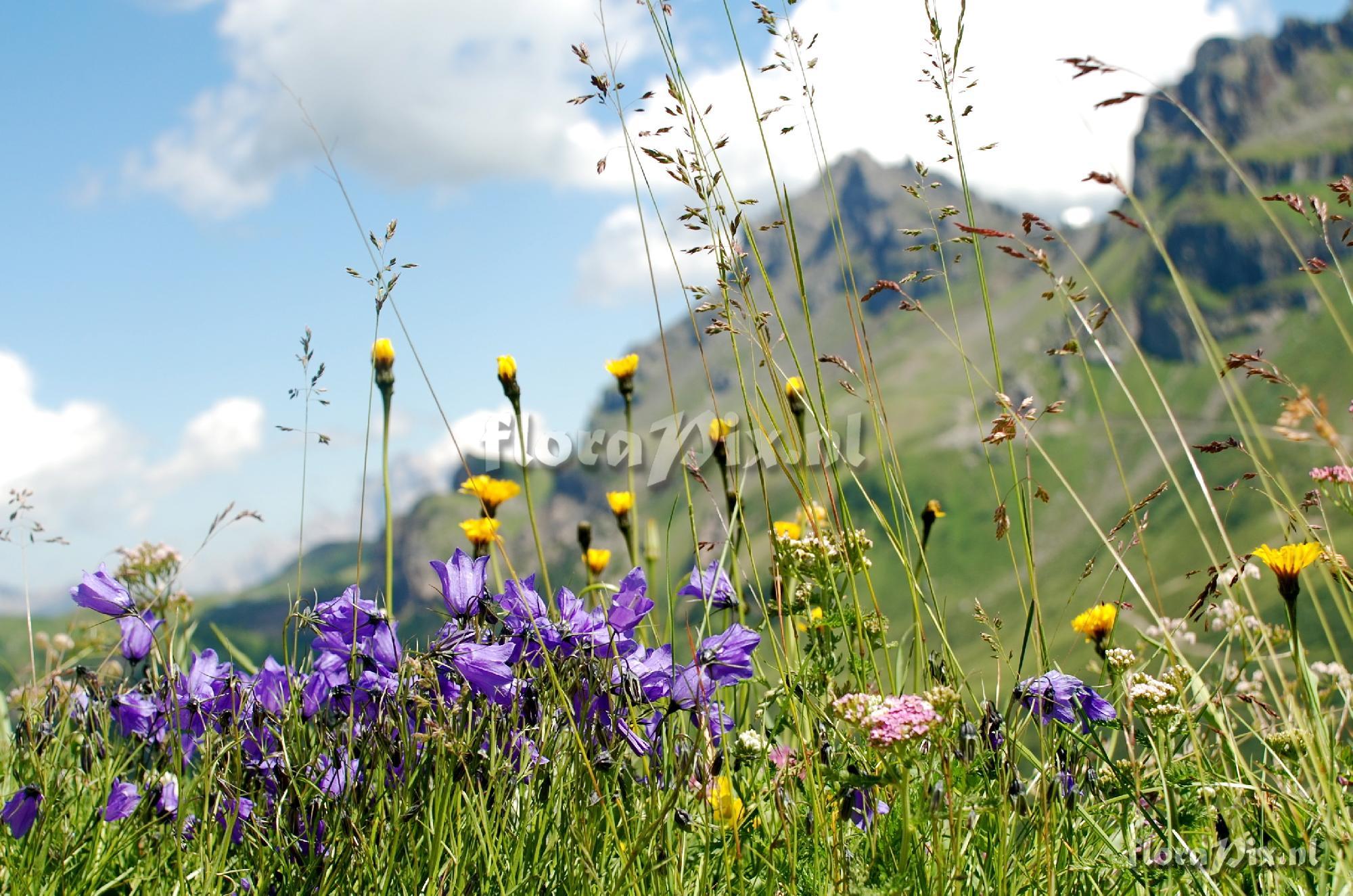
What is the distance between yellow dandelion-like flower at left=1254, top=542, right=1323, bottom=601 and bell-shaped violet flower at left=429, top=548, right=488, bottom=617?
1.72 meters

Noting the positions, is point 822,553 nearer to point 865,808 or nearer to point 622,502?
point 865,808

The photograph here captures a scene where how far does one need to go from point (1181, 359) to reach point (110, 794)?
224 m

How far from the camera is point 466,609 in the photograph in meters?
2.15

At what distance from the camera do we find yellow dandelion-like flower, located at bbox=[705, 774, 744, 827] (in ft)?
6.41

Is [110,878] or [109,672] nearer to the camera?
[110,878]

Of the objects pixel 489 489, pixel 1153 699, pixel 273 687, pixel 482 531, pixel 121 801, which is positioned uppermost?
pixel 489 489

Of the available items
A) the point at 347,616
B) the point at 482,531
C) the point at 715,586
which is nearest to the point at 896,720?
the point at 715,586

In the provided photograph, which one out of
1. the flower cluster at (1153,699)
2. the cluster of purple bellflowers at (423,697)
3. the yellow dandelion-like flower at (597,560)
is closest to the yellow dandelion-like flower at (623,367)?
the yellow dandelion-like flower at (597,560)

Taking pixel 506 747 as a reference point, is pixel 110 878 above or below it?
below

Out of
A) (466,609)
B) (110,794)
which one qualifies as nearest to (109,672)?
(110,794)

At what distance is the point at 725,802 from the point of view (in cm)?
214

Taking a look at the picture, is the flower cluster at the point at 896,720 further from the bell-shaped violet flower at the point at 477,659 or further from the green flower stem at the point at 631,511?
the green flower stem at the point at 631,511

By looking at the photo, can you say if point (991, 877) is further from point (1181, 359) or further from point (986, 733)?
point (1181, 359)

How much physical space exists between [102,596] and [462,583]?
0.86m
